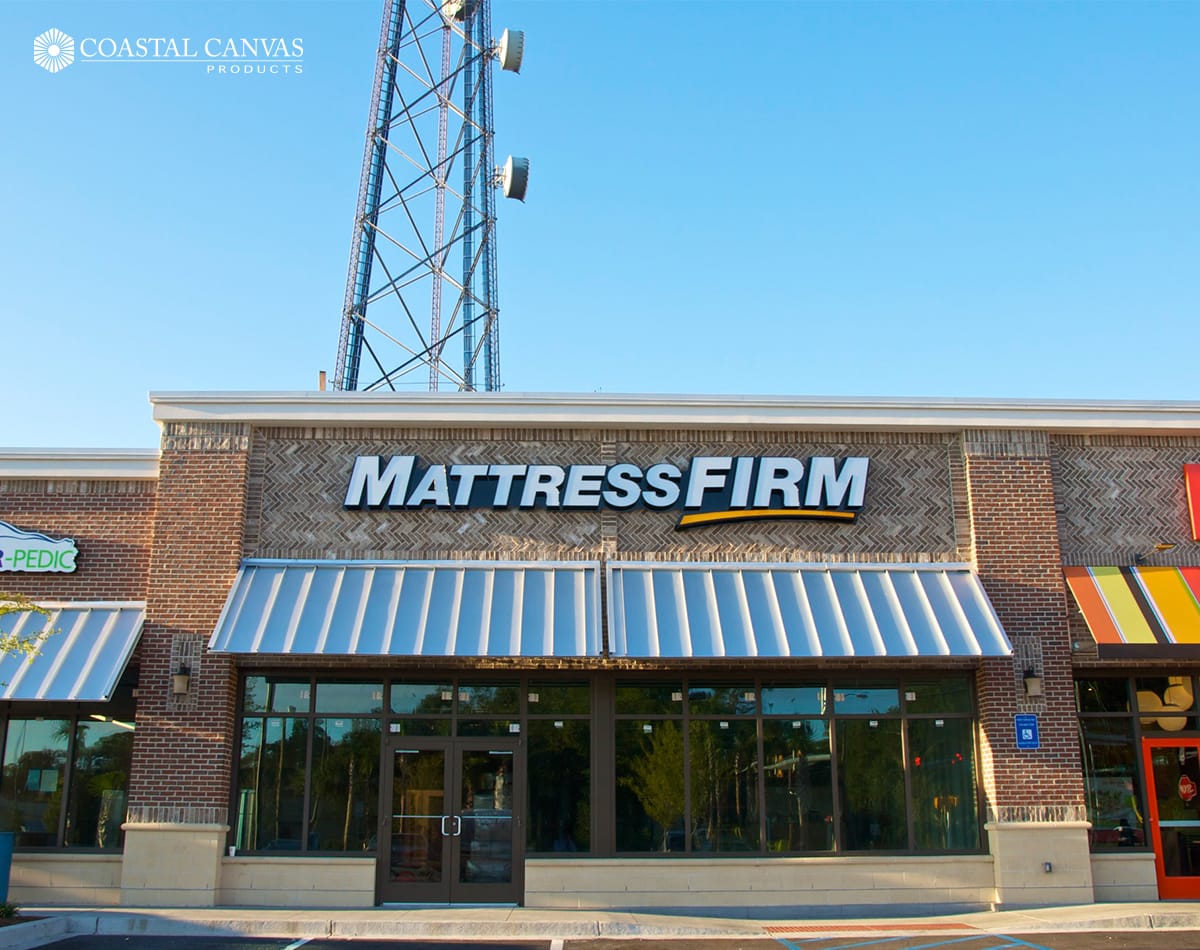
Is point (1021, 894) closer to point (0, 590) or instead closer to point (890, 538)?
point (890, 538)

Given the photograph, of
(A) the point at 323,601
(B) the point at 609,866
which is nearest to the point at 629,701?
(B) the point at 609,866

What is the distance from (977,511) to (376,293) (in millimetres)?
14229

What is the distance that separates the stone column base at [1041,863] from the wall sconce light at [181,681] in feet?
37.5

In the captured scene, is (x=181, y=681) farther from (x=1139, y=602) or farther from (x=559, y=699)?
(x=1139, y=602)

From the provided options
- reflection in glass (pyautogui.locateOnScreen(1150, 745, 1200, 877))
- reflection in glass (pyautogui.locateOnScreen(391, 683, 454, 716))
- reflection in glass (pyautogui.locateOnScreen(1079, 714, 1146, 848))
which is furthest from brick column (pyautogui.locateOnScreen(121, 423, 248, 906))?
reflection in glass (pyautogui.locateOnScreen(1150, 745, 1200, 877))

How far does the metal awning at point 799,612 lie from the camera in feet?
50.7

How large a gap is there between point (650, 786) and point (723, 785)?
105 centimetres

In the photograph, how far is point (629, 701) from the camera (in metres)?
16.4

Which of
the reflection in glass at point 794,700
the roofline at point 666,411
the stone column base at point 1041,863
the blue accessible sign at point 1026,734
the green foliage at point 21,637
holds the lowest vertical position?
the stone column base at point 1041,863

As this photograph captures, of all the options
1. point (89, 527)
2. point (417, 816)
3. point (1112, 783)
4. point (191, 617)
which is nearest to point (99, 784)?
point (191, 617)

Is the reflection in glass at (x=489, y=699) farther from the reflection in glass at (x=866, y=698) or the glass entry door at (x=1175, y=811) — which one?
the glass entry door at (x=1175, y=811)

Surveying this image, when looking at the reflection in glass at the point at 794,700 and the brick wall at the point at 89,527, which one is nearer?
the reflection in glass at the point at 794,700

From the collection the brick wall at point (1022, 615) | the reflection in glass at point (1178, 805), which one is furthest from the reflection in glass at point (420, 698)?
the reflection in glass at point (1178, 805)

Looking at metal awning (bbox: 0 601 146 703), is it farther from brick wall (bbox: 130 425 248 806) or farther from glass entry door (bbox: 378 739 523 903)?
glass entry door (bbox: 378 739 523 903)
